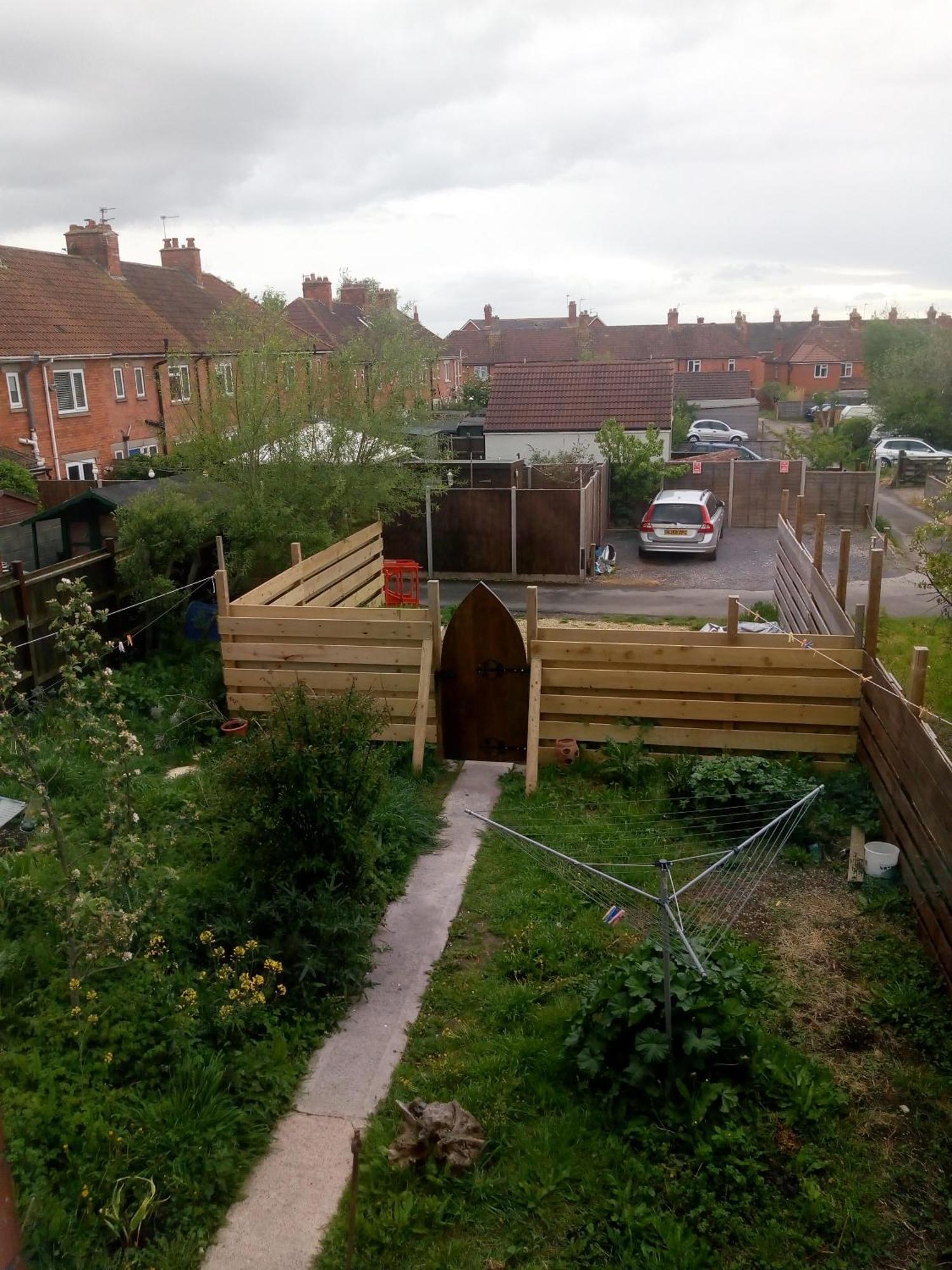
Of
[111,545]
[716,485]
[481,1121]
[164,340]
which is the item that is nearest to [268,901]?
[481,1121]

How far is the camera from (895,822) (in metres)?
7.08

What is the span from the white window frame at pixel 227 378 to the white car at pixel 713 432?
29.8 meters

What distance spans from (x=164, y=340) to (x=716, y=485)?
17.5 meters

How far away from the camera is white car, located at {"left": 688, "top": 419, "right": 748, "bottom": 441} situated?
4216 centimetres

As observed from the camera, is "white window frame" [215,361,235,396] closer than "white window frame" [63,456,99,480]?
Yes

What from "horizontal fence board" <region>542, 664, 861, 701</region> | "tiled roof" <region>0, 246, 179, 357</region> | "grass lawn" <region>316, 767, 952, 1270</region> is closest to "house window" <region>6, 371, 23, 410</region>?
"tiled roof" <region>0, 246, 179, 357</region>

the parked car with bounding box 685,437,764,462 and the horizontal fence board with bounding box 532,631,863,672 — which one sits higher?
the horizontal fence board with bounding box 532,631,863,672

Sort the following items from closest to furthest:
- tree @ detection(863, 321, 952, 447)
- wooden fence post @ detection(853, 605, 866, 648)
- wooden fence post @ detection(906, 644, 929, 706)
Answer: wooden fence post @ detection(906, 644, 929, 706), wooden fence post @ detection(853, 605, 866, 648), tree @ detection(863, 321, 952, 447)

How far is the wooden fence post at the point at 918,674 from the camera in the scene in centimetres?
673

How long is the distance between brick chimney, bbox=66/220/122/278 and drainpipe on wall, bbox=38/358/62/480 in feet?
26.7

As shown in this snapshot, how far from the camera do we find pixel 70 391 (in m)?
26.3

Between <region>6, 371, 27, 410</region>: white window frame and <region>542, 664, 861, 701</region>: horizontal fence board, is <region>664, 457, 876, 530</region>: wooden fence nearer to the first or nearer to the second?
<region>542, 664, 861, 701</region>: horizontal fence board

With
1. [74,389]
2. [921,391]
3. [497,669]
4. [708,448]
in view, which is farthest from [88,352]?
[921,391]

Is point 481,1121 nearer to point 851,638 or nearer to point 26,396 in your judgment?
point 851,638
